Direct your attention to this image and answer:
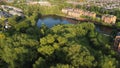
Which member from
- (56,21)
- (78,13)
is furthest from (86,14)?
(56,21)

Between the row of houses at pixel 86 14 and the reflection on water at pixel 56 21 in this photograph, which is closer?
the reflection on water at pixel 56 21

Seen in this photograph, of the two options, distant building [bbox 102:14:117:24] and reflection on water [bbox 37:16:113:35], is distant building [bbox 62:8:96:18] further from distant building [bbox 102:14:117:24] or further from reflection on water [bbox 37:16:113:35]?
distant building [bbox 102:14:117:24]

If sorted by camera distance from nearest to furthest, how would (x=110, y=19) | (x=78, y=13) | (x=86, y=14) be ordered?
(x=110, y=19), (x=86, y=14), (x=78, y=13)

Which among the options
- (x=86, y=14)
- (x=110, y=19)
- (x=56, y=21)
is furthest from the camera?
(x=86, y=14)

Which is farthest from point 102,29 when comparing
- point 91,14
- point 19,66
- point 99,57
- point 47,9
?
point 19,66

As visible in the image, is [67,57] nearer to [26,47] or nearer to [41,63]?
[41,63]

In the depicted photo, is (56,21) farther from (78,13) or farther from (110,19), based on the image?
(110,19)

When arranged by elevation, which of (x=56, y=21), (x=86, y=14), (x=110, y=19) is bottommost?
(x=56, y=21)

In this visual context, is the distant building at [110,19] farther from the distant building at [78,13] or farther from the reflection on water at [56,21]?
the distant building at [78,13]

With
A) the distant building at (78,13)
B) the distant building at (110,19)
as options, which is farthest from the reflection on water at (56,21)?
the distant building at (78,13)

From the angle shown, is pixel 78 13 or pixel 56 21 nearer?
pixel 56 21

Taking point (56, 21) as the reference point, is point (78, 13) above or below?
above
